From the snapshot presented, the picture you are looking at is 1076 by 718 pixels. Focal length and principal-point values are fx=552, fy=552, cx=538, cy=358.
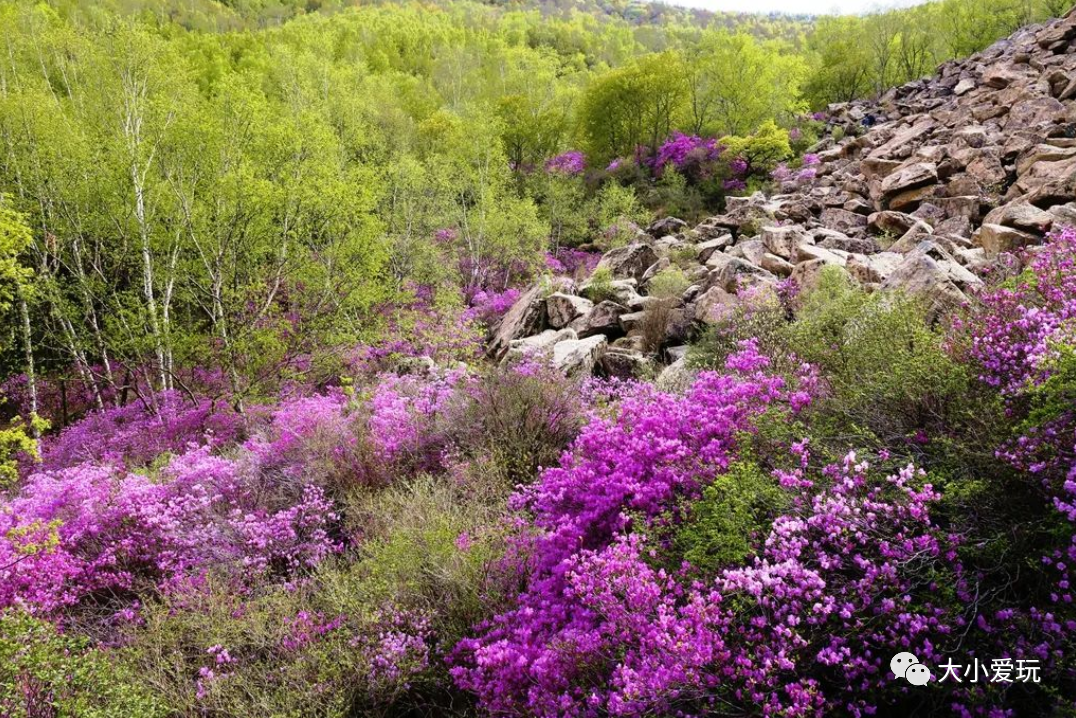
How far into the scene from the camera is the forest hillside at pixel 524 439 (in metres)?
3.20

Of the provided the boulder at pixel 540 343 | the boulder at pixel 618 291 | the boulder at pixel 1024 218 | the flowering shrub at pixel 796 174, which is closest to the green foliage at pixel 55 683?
the boulder at pixel 540 343

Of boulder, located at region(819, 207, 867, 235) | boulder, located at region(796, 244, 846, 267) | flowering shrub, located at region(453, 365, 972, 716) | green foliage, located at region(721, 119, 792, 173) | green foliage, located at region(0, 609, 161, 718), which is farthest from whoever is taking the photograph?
green foliage, located at region(721, 119, 792, 173)

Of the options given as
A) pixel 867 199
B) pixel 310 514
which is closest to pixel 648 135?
pixel 867 199

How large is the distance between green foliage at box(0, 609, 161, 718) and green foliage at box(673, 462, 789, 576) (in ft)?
13.6

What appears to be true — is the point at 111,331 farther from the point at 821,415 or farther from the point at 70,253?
the point at 821,415

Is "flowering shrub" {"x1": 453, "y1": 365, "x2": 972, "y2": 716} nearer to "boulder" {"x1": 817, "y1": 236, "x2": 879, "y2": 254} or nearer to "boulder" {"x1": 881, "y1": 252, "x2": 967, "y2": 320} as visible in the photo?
"boulder" {"x1": 881, "y1": 252, "x2": 967, "y2": 320}

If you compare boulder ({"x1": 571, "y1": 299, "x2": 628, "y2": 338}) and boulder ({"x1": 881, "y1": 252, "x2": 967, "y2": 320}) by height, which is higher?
boulder ({"x1": 881, "y1": 252, "x2": 967, "y2": 320})

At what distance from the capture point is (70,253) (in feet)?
53.1

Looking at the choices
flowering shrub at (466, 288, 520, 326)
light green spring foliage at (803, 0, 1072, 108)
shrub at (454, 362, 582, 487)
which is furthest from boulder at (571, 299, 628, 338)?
light green spring foliage at (803, 0, 1072, 108)

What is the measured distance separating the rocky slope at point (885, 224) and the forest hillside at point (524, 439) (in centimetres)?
13

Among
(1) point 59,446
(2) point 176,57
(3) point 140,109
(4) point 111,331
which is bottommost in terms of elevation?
(1) point 59,446

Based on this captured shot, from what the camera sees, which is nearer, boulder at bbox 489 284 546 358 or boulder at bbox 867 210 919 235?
boulder at bbox 867 210 919 235

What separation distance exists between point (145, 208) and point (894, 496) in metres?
18.5

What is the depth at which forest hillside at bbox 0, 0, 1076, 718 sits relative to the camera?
10.5ft
